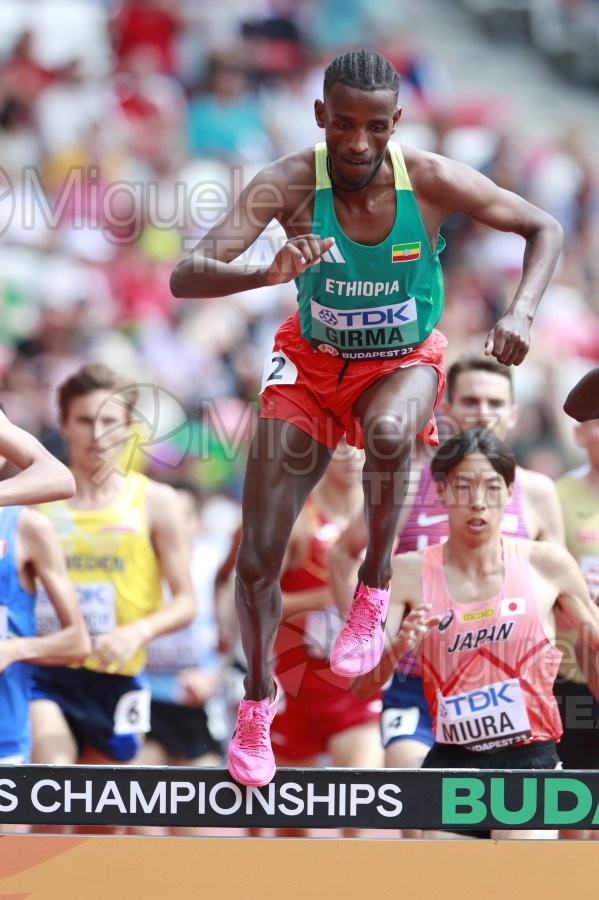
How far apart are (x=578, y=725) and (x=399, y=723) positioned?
0.76m

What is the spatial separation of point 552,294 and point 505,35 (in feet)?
14.7

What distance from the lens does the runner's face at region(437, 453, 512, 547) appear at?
457 cm

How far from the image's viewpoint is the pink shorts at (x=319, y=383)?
412 centimetres

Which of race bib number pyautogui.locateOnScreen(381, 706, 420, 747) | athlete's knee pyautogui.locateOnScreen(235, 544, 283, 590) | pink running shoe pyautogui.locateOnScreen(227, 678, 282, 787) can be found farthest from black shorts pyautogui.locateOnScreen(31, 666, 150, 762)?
athlete's knee pyautogui.locateOnScreen(235, 544, 283, 590)

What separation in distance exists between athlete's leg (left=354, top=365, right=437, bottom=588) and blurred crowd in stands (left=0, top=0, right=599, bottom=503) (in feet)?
13.2

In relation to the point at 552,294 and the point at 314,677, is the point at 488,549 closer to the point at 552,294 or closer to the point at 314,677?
the point at 314,677

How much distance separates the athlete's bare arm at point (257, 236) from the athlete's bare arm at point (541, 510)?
1704mm

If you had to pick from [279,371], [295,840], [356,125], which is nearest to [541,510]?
[279,371]

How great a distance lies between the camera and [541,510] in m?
5.24

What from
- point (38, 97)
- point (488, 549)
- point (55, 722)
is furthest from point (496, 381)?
point (38, 97)

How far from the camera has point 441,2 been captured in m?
14.0

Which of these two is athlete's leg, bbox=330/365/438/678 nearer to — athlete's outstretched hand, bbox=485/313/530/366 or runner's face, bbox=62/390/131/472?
athlete's outstretched hand, bbox=485/313/530/366

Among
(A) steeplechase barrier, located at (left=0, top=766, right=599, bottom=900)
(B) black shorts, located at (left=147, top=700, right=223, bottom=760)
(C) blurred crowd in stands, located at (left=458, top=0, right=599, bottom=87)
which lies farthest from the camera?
(C) blurred crowd in stands, located at (left=458, top=0, right=599, bottom=87)

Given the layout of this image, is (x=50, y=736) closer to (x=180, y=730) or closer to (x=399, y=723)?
(x=180, y=730)
